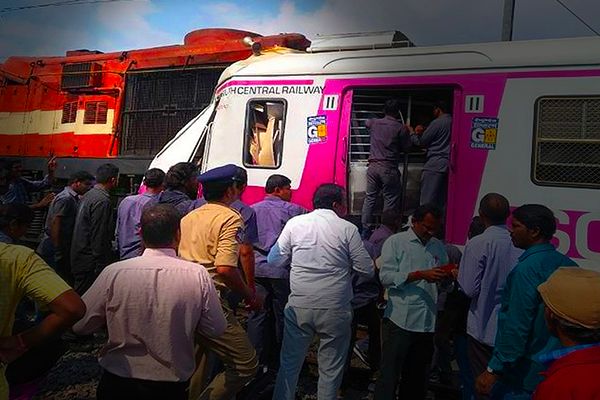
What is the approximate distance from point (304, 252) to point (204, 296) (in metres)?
1.36

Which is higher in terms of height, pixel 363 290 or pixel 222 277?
pixel 222 277

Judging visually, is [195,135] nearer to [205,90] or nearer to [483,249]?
[205,90]

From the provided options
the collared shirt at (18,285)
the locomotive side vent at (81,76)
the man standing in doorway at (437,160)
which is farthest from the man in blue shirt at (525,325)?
the locomotive side vent at (81,76)

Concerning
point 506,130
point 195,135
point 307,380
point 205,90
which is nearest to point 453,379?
point 307,380

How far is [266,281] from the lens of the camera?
4488 mm

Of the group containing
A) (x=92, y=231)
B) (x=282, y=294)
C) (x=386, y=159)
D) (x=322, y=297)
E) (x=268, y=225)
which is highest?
(x=386, y=159)

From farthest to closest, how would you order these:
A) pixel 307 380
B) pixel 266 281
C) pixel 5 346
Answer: pixel 307 380 → pixel 266 281 → pixel 5 346

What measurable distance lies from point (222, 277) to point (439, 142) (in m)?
2.78

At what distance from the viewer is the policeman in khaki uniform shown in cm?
321

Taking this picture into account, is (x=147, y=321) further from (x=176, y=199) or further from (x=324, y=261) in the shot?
(x=176, y=199)

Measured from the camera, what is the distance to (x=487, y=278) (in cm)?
333

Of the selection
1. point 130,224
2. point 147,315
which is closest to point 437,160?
point 130,224

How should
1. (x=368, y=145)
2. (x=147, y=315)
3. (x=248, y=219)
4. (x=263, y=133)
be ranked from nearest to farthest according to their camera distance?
1. (x=147, y=315)
2. (x=248, y=219)
3. (x=368, y=145)
4. (x=263, y=133)

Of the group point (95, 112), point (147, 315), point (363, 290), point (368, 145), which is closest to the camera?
point (147, 315)
